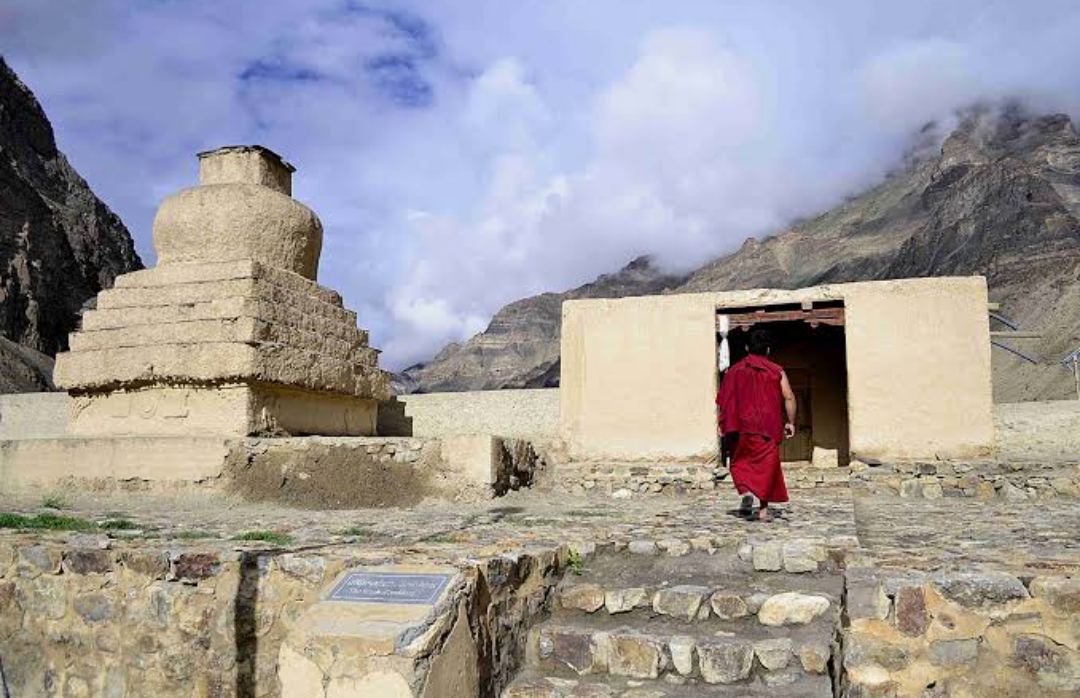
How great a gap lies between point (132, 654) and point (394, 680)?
1.69 meters

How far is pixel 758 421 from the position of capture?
6410 millimetres

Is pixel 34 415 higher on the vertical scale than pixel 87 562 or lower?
higher

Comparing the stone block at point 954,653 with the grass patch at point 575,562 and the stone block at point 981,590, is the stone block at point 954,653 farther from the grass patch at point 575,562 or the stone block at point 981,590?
the grass patch at point 575,562

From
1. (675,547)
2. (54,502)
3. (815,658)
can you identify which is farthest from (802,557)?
(54,502)

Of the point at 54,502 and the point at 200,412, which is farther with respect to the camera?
the point at 200,412

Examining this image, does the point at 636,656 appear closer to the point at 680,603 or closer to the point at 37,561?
the point at 680,603

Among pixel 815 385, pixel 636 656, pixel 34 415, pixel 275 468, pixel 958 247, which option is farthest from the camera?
pixel 958 247

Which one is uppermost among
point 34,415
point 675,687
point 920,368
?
point 920,368

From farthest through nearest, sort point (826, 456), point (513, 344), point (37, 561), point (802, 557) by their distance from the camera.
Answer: point (513, 344)
point (826, 456)
point (802, 557)
point (37, 561)

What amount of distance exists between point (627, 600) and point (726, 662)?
619 mm

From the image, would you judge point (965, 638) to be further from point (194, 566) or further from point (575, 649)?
point (194, 566)

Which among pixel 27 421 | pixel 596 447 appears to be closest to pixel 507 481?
pixel 596 447

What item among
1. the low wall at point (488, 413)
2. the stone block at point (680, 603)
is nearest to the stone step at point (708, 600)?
the stone block at point (680, 603)

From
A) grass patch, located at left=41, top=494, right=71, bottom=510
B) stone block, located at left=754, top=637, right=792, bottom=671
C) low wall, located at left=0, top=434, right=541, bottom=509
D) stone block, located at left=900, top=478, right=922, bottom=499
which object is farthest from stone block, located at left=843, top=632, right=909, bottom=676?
stone block, located at left=900, top=478, right=922, bottom=499
